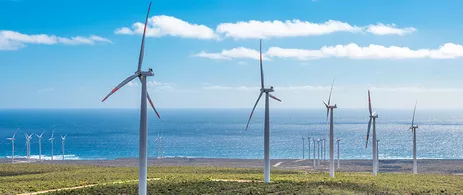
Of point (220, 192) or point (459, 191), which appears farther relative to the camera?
point (459, 191)

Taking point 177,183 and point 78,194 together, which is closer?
point 78,194

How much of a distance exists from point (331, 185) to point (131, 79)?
18.0 meters

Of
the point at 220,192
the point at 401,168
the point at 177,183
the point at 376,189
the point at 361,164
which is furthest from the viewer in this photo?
the point at 361,164

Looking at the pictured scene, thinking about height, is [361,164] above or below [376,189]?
below

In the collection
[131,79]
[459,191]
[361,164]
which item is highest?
[131,79]

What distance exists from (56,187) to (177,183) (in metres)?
10.5

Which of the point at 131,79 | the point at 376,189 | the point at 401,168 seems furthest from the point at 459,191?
the point at 401,168

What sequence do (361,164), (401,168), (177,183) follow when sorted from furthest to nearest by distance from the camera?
(361,164) < (401,168) < (177,183)

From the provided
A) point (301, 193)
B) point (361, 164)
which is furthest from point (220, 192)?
point (361, 164)

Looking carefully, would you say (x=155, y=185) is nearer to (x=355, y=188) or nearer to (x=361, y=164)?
(x=355, y=188)

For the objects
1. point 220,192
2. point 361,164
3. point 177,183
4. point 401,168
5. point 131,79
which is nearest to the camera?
point 131,79

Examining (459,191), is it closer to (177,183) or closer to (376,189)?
(376,189)

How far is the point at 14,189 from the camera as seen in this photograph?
4119 centimetres

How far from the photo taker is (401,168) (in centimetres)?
11912
